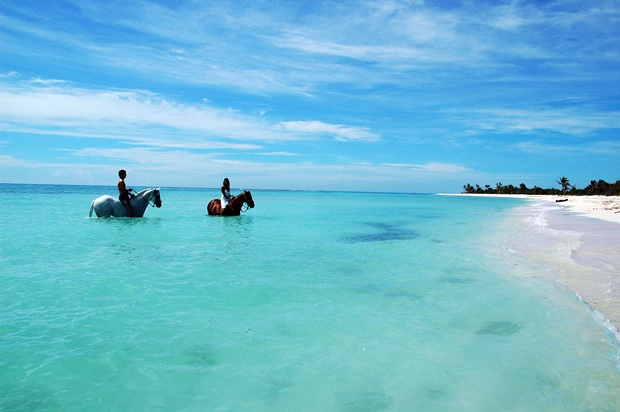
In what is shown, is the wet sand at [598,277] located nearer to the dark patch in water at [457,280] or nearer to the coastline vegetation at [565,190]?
the dark patch in water at [457,280]

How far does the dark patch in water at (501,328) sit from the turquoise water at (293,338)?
0.09 feet

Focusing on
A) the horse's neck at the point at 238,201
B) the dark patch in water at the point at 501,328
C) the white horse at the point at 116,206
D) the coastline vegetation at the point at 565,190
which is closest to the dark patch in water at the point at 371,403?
the dark patch in water at the point at 501,328

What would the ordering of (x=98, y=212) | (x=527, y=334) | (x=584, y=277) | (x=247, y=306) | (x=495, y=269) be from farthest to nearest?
(x=98, y=212), (x=495, y=269), (x=584, y=277), (x=247, y=306), (x=527, y=334)

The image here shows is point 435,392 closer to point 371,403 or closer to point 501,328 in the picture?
point 371,403

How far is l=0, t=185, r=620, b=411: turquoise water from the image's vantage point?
3.46 meters

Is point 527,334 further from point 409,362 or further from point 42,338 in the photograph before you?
point 42,338

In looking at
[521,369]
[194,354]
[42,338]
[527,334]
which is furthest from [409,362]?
[42,338]

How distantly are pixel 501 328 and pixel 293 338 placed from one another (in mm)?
2776

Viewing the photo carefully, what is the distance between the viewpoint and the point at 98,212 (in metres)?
18.0

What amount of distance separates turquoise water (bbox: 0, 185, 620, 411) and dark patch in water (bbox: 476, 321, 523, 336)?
0.09 feet

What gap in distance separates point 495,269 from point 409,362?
5.65m

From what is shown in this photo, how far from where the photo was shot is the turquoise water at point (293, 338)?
3461 mm

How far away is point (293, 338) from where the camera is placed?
471cm

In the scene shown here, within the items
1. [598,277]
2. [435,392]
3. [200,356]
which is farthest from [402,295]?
[598,277]
